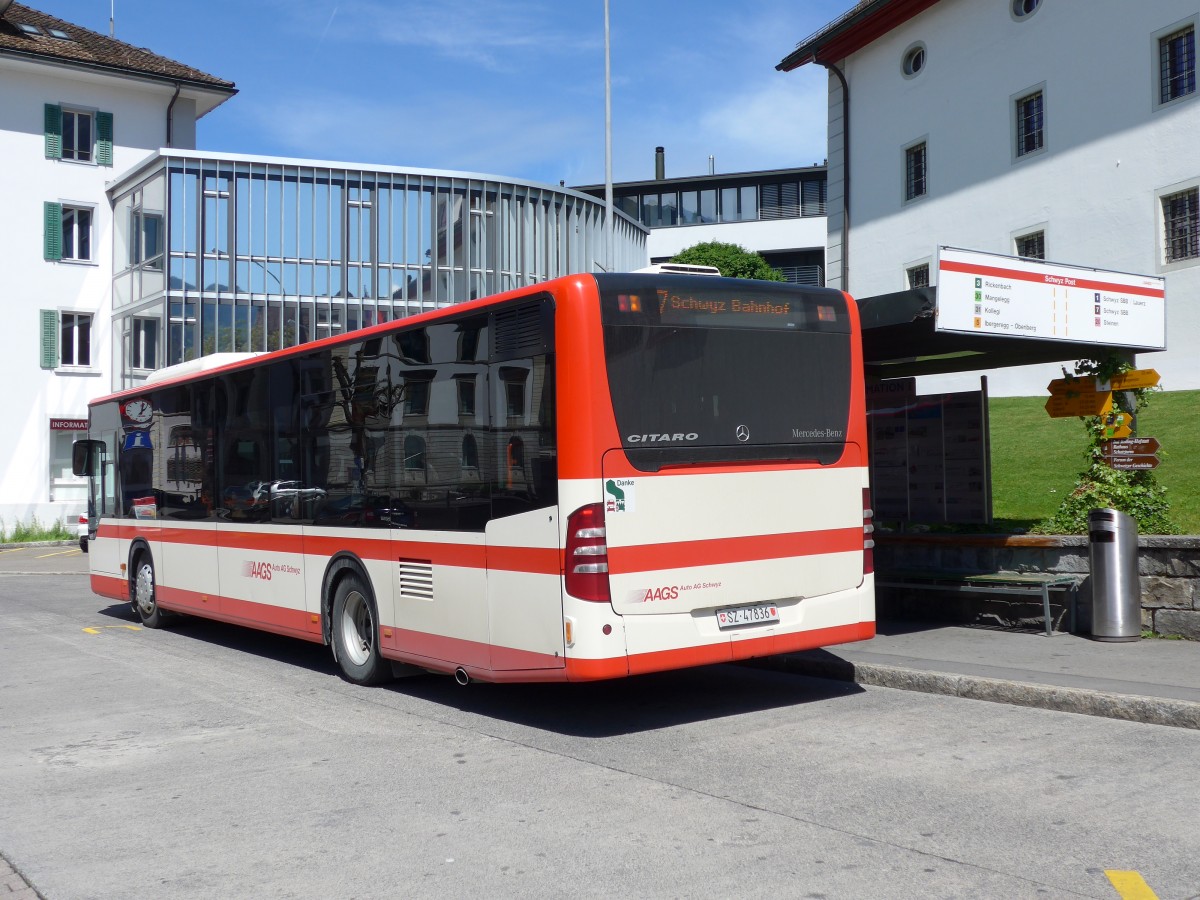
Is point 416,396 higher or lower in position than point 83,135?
lower

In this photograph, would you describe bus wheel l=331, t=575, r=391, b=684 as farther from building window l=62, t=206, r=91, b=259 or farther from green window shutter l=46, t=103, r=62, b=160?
green window shutter l=46, t=103, r=62, b=160

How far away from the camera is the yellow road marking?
4617 mm

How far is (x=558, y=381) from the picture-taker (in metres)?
7.75

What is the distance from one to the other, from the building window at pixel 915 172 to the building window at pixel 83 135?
2514 cm

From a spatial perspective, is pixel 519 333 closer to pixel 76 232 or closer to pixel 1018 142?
pixel 1018 142

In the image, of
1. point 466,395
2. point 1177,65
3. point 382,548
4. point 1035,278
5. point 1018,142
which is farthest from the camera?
point 1018,142

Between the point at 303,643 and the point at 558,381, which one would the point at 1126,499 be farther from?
the point at 303,643

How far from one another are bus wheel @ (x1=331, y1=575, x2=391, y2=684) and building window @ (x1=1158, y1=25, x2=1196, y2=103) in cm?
2334

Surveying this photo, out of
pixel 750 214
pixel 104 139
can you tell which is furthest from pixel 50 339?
pixel 750 214

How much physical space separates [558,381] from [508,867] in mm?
3356

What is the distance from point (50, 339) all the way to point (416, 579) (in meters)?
33.5

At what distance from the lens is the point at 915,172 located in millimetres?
35750

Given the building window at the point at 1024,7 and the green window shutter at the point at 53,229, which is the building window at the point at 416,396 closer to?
the building window at the point at 1024,7

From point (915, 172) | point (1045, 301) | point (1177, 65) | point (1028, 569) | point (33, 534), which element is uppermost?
point (1177, 65)
